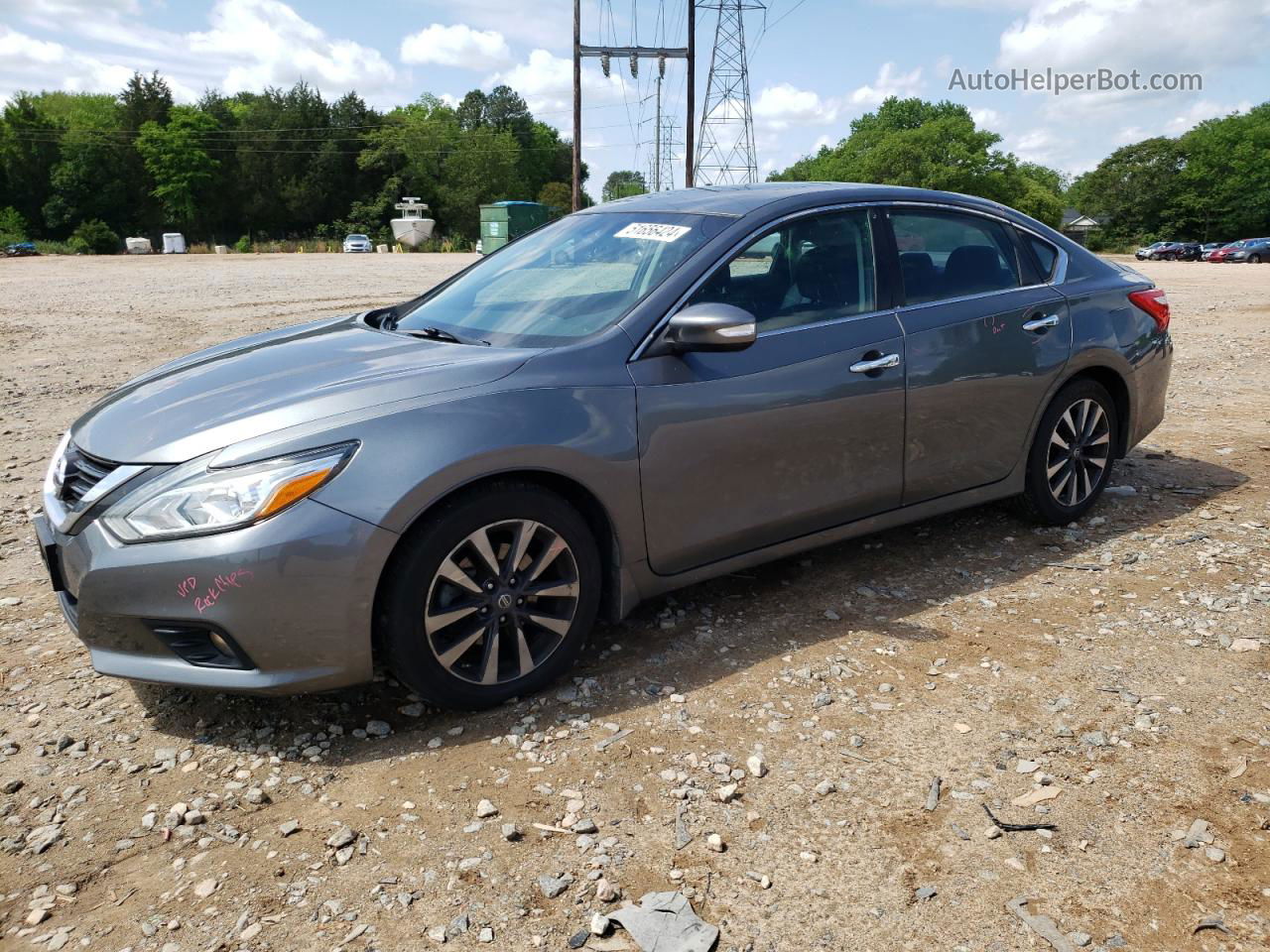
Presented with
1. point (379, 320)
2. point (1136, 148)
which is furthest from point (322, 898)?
point (1136, 148)

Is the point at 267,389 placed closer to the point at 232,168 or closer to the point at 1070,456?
the point at 1070,456

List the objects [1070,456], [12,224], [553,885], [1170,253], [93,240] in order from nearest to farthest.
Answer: [553,885]
[1070,456]
[1170,253]
[93,240]
[12,224]

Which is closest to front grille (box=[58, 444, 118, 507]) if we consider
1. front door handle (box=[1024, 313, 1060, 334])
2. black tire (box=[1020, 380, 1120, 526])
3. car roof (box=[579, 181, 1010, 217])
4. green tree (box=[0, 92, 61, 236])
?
car roof (box=[579, 181, 1010, 217])

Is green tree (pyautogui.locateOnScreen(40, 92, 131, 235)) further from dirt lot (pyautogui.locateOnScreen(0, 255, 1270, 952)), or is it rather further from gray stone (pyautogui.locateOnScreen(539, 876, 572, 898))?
gray stone (pyautogui.locateOnScreen(539, 876, 572, 898))

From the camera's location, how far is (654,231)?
3982mm

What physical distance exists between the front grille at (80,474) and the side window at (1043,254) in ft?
13.3

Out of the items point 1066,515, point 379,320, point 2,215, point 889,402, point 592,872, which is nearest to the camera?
point 592,872

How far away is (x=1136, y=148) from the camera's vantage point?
83.1 m

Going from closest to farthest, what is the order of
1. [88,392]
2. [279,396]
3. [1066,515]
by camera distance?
[279,396] < [1066,515] < [88,392]

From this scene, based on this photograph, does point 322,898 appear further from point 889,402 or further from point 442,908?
point 889,402

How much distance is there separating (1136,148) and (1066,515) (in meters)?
91.9

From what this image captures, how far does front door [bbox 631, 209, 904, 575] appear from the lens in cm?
349

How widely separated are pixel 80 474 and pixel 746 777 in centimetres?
231

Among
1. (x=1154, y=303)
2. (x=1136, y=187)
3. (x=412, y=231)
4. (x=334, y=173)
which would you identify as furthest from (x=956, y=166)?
(x=1154, y=303)
